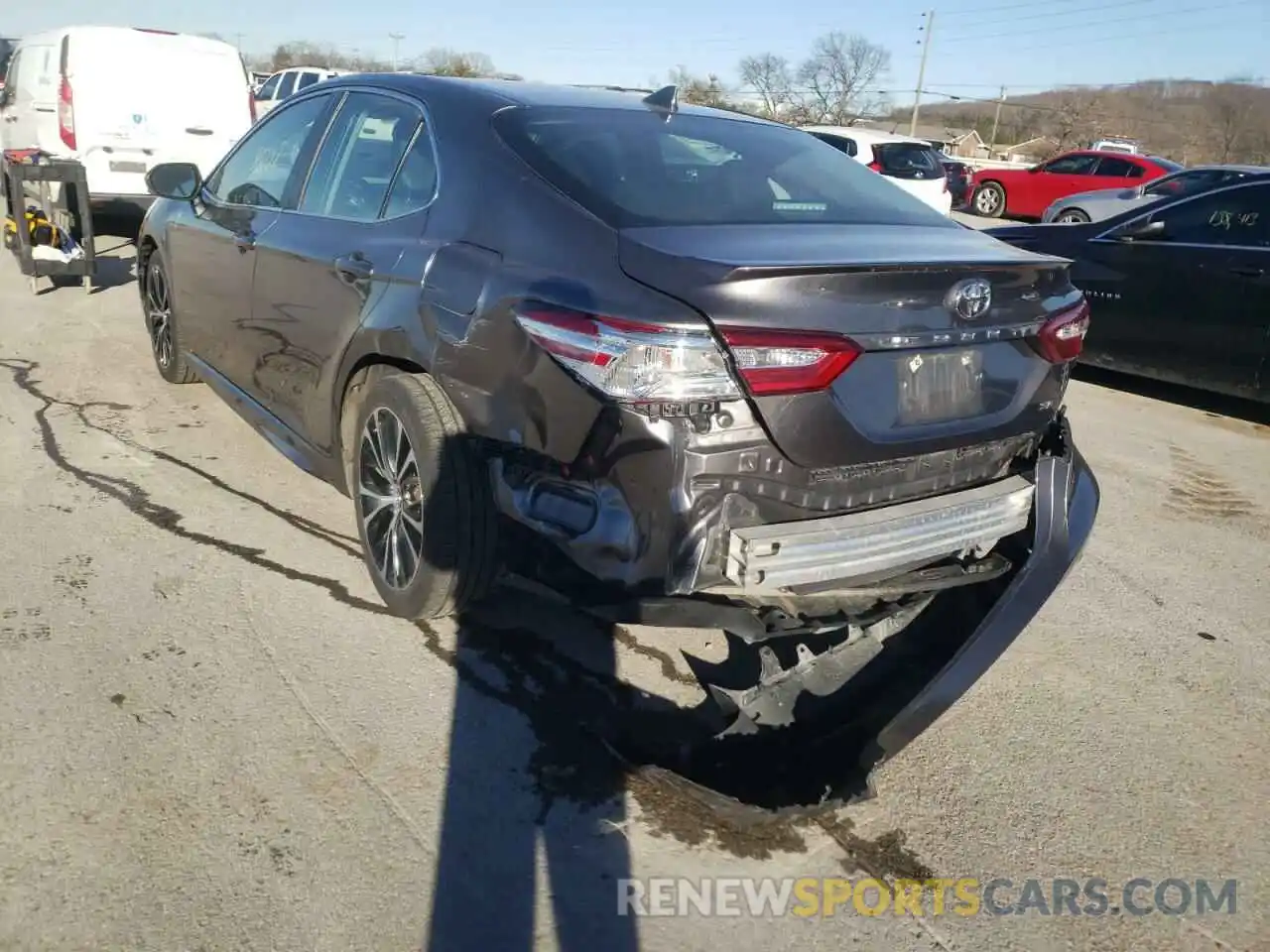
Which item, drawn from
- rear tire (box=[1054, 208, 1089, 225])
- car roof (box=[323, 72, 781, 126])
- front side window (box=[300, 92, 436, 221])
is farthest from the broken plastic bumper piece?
rear tire (box=[1054, 208, 1089, 225])

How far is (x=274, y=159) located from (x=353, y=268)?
1303 mm

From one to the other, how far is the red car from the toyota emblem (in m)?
19.8

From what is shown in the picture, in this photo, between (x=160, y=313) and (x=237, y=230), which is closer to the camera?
(x=237, y=230)

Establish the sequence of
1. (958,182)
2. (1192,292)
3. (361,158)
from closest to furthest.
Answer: (361,158), (1192,292), (958,182)

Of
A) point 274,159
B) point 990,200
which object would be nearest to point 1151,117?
point 990,200

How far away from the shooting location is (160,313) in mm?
5824

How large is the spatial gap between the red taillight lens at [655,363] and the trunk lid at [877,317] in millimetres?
81

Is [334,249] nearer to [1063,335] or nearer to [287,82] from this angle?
[1063,335]

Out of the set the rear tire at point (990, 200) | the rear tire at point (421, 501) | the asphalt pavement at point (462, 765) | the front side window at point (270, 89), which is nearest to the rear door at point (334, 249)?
the rear tire at point (421, 501)

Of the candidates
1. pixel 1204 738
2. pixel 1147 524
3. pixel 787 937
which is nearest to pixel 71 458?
pixel 787 937

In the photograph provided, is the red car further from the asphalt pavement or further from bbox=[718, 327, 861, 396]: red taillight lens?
bbox=[718, 327, 861, 396]: red taillight lens

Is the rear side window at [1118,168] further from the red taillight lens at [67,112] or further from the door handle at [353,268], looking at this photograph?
the door handle at [353,268]

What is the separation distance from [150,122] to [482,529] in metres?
9.05

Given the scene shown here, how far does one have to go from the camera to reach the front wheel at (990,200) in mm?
22167
